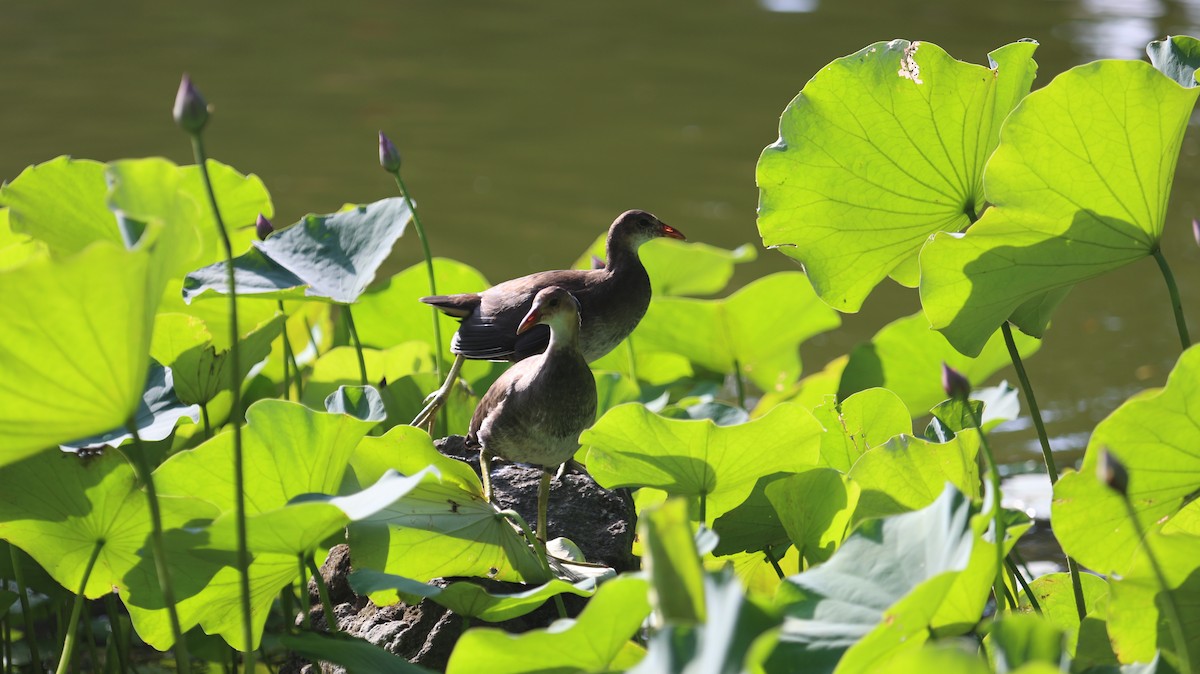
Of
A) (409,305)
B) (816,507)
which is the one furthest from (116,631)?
(816,507)

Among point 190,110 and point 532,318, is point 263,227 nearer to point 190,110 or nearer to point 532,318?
point 532,318

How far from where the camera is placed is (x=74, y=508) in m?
1.14

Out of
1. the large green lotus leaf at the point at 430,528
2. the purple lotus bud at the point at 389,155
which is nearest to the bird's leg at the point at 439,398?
the purple lotus bud at the point at 389,155

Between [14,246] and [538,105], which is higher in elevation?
[14,246]

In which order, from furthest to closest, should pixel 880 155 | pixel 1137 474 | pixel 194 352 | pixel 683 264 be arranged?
pixel 683 264, pixel 194 352, pixel 880 155, pixel 1137 474

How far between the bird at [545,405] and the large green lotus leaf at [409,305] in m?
0.53

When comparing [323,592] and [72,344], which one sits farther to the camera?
[323,592]

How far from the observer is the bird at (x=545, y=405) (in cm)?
132

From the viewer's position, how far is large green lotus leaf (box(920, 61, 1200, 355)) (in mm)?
1116

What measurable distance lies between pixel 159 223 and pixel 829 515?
0.64 m

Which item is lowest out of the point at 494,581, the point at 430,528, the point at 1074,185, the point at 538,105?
the point at 538,105

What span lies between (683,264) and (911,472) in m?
0.98

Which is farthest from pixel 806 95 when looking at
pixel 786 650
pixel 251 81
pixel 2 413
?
pixel 251 81

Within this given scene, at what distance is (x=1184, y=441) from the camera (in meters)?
0.98
